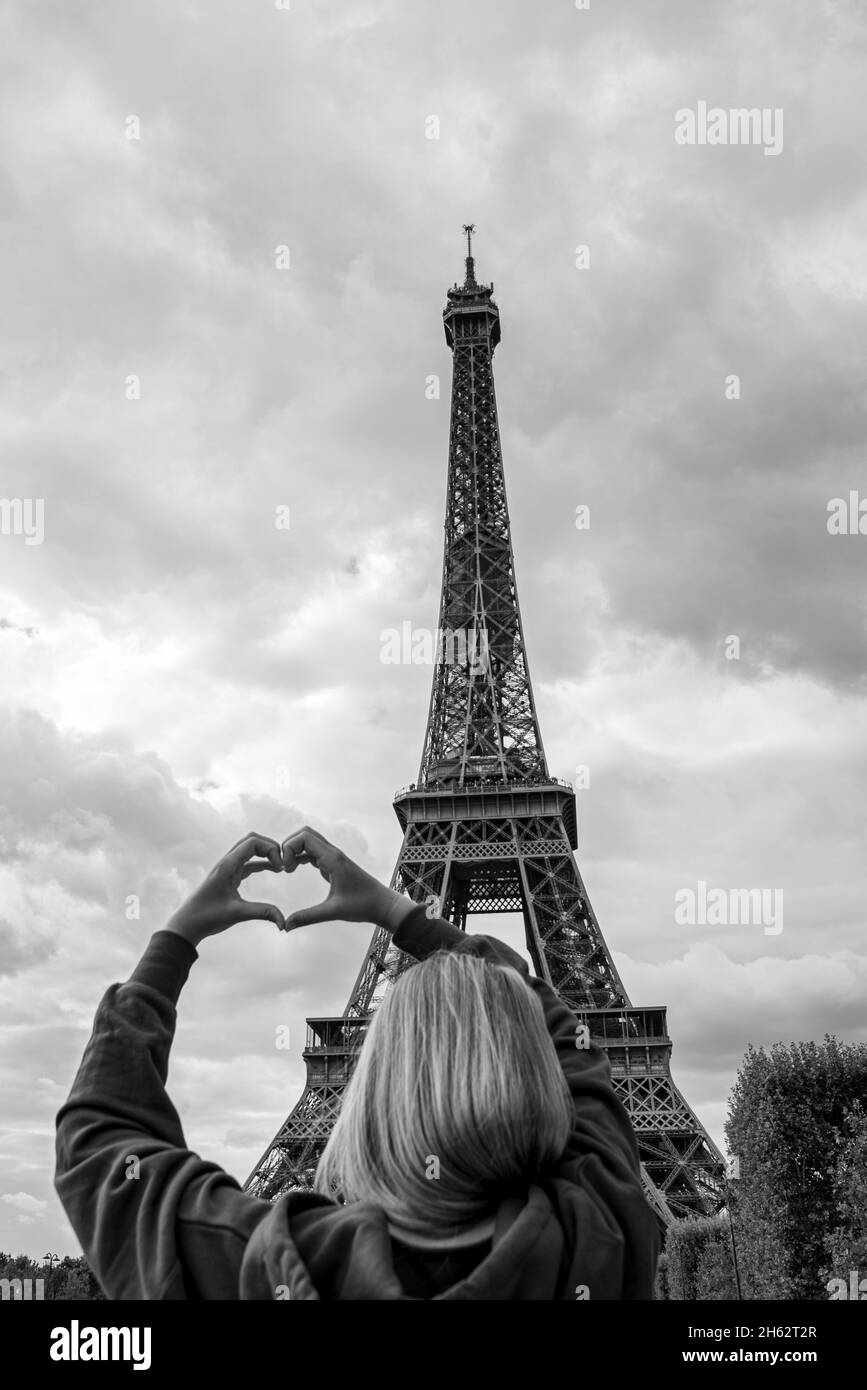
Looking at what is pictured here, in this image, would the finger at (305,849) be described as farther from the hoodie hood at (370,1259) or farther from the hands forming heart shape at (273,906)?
the hoodie hood at (370,1259)

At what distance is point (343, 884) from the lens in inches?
A: 138

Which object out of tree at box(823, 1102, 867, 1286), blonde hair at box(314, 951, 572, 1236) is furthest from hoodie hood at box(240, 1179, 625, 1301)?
tree at box(823, 1102, 867, 1286)

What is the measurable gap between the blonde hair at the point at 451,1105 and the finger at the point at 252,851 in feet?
2.53

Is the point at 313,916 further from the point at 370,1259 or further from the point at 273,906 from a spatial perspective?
the point at 370,1259

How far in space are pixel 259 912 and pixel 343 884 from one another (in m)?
0.27

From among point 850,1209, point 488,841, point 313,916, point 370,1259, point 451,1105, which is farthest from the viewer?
point 488,841

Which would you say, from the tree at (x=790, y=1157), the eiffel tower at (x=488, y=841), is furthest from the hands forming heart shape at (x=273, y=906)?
the eiffel tower at (x=488, y=841)

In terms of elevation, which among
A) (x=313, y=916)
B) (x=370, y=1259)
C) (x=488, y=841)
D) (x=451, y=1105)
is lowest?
(x=370, y=1259)

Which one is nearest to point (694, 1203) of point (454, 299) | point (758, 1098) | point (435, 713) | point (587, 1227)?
point (758, 1098)

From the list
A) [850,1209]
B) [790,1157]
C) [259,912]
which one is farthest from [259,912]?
[790,1157]

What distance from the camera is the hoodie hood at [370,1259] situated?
2502 mm

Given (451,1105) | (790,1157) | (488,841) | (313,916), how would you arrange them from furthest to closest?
(488,841) → (790,1157) → (313,916) → (451,1105)
